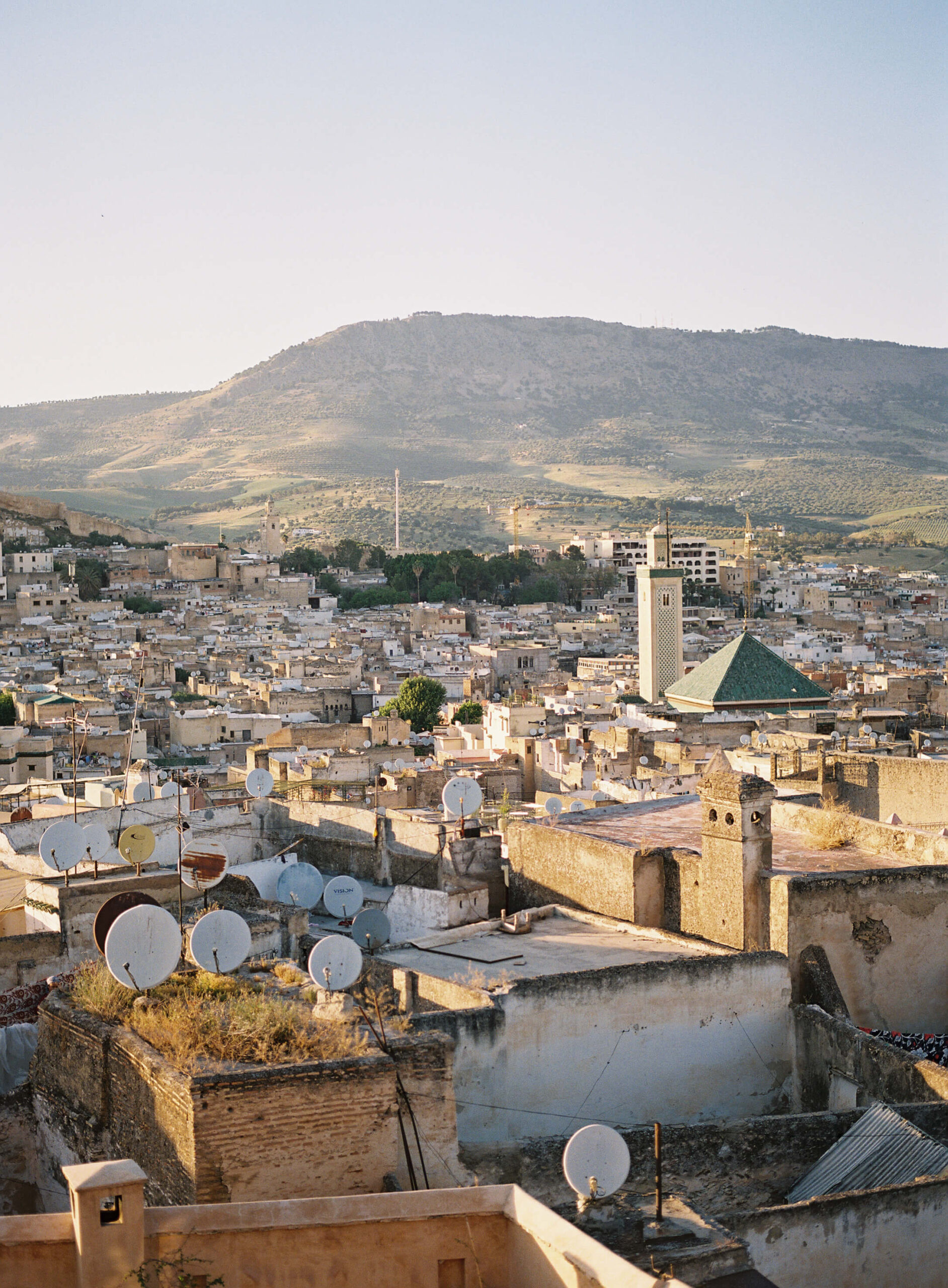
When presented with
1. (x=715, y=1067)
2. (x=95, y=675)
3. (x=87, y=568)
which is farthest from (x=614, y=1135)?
(x=87, y=568)

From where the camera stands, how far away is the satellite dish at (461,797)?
33.9ft

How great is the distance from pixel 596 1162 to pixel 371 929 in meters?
3.52

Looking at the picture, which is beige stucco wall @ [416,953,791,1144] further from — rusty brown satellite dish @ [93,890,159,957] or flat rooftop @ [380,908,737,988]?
rusty brown satellite dish @ [93,890,159,957]

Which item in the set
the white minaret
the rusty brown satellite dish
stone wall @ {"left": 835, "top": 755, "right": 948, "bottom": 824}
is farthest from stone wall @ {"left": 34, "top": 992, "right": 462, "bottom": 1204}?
the white minaret

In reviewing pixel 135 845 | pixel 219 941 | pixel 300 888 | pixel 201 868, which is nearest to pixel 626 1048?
Result: pixel 219 941

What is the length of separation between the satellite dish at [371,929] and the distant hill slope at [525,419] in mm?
108191

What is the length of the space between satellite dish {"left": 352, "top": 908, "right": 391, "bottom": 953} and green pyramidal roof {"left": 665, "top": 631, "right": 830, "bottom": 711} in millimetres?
14685

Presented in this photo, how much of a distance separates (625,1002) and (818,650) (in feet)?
119

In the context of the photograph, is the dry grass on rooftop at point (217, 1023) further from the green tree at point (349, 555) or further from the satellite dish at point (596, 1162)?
the green tree at point (349, 555)

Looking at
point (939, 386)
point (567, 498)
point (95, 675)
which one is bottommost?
point (95, 675)

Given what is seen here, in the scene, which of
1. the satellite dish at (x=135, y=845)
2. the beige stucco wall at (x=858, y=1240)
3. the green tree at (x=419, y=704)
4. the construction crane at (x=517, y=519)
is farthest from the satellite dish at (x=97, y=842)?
the construction crane at (x=517, y=519)

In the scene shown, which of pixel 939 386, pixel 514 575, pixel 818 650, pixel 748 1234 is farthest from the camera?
pixel 939 386

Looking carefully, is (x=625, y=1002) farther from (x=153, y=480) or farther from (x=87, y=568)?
(x=153, y=480)

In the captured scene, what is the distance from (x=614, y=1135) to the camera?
17.0ft
